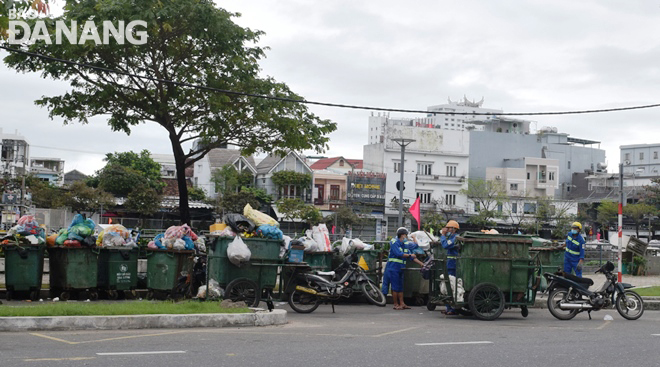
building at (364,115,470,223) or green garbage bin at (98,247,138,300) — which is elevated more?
building at (364,115,470,223)

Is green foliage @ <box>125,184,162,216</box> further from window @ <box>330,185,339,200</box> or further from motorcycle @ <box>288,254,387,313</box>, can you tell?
motorcycle @ <box>288,254,387,313</box>

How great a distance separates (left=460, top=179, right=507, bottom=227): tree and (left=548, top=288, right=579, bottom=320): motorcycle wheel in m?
65.3

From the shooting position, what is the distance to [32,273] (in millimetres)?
15453

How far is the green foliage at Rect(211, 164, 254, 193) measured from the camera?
7644 centimetres

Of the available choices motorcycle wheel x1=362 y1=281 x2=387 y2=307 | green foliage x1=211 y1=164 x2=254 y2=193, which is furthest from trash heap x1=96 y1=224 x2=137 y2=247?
green foliage x1=211 y1=164 x2=254 y2=193

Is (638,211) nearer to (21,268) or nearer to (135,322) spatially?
(21,268)

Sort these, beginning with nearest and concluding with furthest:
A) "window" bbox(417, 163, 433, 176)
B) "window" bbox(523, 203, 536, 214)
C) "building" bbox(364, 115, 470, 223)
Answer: "building" bbox(364, 115, 470, 223)
"window" bbox(523, 203, 536, 214)
"window" bbox(417, 163, 433, 176)

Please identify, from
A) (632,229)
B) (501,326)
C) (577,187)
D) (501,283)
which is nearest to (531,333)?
(501,326)

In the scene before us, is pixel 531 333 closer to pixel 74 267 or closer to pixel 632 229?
pixel 74 267

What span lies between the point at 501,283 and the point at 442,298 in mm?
1099

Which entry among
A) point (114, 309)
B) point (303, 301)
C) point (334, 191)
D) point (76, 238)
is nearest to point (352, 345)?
point (114, 309)

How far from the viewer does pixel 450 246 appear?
49.4 feet

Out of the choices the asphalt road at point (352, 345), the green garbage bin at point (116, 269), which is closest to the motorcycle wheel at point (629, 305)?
the asphalt road at point (352, 345)

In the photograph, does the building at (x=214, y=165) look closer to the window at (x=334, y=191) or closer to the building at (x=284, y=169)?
the building at (x=284, y=169)
